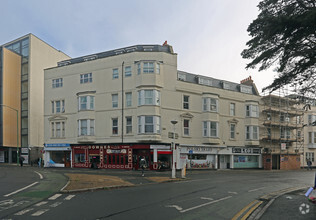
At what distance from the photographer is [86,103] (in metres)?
34.7

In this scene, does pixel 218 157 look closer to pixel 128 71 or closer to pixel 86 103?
pixel 128 71

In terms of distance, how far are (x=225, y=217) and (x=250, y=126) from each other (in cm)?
3252

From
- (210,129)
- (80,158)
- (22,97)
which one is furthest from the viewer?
(22,97)

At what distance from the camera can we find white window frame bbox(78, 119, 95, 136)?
34.3m

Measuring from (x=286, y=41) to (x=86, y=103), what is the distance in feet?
91.1

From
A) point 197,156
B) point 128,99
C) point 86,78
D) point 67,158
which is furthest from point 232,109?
point 67,158

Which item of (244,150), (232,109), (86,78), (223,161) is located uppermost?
(86,78)

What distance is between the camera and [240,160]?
39156 millimetres

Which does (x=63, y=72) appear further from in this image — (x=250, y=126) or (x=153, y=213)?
(x=153, y=213)

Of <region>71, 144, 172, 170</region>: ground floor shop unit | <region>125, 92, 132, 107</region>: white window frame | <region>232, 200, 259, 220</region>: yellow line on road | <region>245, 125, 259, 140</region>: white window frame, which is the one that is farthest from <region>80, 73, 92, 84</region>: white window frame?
<region>232, 200, 259, 220</region>: yellow line on road

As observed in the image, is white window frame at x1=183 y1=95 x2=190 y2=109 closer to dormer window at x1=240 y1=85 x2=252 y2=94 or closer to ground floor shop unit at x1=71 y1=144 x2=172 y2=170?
ground floor shop unit at x1=71 y1=144 x2=172 y2=170

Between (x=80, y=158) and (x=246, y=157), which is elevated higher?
(x=80, y=158)

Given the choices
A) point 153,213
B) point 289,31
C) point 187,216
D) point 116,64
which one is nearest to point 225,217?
point 187,216

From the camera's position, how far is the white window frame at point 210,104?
35.5 m
